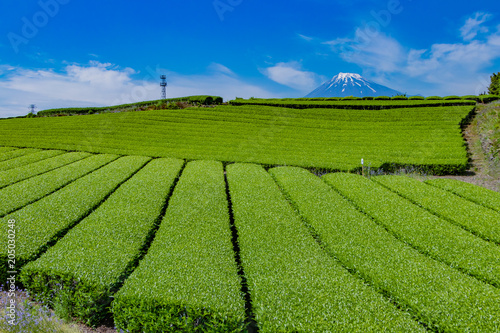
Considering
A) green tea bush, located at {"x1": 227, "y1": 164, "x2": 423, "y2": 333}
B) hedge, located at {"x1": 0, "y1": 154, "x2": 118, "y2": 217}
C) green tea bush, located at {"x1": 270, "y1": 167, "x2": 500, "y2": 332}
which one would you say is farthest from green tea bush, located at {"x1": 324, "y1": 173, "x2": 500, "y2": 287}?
hedge, located at {"x1": 0, "y1": 154, "x2": 118, "y2": 217}

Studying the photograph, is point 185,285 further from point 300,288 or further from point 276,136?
point 276,136

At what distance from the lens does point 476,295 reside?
5.99 meters

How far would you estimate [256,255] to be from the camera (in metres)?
7.40

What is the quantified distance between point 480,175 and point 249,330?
22502 millimetres

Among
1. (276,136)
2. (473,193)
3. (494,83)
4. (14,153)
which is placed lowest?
(473,193)

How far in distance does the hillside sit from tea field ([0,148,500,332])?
24.6ft

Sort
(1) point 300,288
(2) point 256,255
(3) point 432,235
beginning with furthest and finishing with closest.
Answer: (3) point 432,235
(2) point 256,255
(1) point 300,288

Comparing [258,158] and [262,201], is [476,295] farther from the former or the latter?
[258,158]

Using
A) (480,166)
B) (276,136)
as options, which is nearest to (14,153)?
(276,136)

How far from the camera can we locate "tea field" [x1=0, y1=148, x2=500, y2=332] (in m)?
5.50

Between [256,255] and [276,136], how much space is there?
72.2 ft

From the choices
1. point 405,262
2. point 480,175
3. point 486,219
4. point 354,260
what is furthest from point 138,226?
point 480,175

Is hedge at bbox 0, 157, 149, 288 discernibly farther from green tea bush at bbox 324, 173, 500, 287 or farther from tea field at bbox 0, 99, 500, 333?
green tea bush at bbox 324, 173, 500, 287

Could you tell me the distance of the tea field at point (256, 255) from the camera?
217 inches
